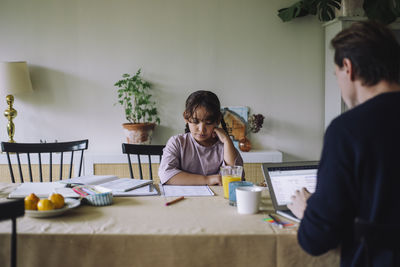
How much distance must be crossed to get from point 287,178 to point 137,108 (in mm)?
2143

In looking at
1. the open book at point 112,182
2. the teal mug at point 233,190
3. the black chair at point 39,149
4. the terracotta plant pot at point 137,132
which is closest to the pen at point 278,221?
the teal mug at point 233,190

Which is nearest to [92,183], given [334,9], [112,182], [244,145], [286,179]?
[112,182]

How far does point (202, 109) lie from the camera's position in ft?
6.48

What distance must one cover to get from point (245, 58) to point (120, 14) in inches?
46.5

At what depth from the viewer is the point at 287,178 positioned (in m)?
1.40

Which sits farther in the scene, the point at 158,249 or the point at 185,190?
the point at 185,190

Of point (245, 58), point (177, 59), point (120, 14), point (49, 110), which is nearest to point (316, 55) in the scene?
point (245, 58)

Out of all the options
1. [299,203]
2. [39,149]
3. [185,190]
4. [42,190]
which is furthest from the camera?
[39,149]

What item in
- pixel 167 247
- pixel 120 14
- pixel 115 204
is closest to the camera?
pixel 167 247

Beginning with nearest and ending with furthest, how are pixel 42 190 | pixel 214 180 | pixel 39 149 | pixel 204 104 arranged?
pixel 42 190
pixel 214 180
pixel 204 104
pixel 39 149

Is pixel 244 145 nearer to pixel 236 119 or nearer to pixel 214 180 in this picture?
pixel 236 119

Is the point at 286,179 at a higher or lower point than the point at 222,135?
lower

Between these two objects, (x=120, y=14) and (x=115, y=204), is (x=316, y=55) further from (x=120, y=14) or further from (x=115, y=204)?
(x=115, y=204)

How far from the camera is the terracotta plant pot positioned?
10.6ft
